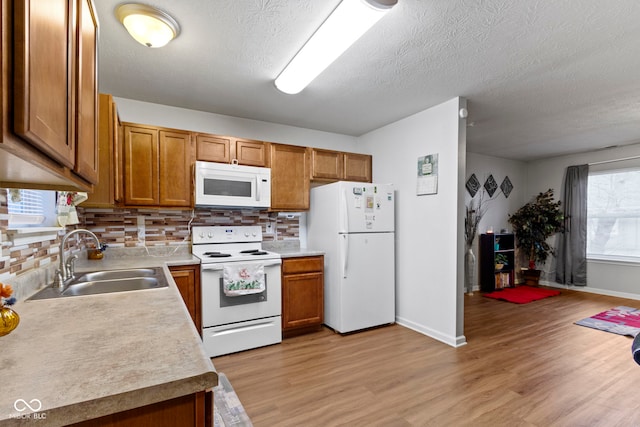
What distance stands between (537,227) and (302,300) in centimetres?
470

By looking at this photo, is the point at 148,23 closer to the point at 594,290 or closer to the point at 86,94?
the point at 86,94

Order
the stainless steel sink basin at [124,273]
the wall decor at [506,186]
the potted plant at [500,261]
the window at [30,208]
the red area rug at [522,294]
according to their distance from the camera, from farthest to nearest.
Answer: the wall decor at [506,186] < the potted plant at [500,261] < the red area rug at [522,294] < the stainless steel sink basin at [124,273] < the window at [30,208]

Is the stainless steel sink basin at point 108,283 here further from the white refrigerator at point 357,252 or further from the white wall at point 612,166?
the white wall at point 612,166

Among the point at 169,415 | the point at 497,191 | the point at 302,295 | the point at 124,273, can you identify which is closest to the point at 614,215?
the point at 497,191

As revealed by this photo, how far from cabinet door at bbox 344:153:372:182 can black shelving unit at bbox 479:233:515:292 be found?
8.87 feet

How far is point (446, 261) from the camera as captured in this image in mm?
2947

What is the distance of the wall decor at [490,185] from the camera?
5.42 meters

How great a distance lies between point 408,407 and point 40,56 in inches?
92.8

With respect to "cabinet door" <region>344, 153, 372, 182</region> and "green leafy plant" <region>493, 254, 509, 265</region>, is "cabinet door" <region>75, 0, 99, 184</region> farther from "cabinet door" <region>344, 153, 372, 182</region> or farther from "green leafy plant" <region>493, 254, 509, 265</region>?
"green leafy plant" <region>493, 254, 509, 265</region>

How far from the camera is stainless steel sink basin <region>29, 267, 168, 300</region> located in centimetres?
152

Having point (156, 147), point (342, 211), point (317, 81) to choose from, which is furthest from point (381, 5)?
point (156, 147)

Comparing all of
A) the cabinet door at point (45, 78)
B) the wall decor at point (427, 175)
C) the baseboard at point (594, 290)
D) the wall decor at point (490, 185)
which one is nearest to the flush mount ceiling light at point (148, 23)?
the cabinet door at point (45, 78)

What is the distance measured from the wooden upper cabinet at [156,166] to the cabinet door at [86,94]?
1.64 m

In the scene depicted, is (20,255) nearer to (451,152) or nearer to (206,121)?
(206,121)
